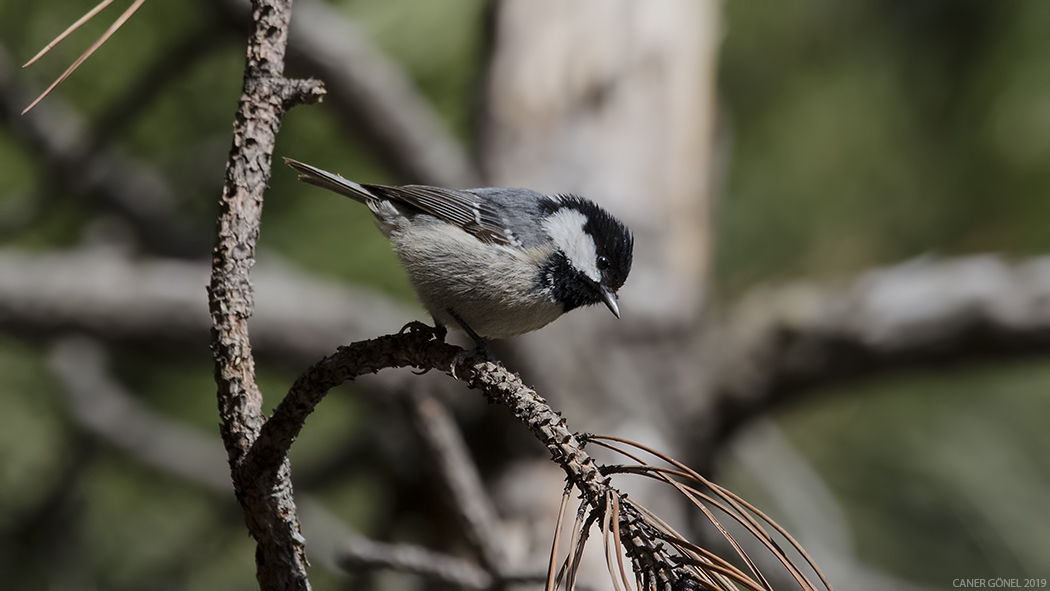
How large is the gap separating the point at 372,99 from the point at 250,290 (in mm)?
1622

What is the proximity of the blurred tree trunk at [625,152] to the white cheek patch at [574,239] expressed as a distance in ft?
1.98

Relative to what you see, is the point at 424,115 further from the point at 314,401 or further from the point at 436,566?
the point at 314,401

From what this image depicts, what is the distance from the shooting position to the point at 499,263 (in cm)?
142

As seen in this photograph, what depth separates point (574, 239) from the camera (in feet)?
5.02

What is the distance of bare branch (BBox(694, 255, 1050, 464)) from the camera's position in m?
2.00

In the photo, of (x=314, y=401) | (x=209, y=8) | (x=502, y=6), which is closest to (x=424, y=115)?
(x=502, y=6)

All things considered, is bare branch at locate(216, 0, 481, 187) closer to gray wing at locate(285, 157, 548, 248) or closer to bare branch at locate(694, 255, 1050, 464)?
gray wing at locate(285, 157, 548, 248)

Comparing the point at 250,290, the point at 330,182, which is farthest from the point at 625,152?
the point at 250,290

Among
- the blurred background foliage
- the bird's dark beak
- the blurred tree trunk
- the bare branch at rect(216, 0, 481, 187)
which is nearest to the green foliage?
the blurred background foliage

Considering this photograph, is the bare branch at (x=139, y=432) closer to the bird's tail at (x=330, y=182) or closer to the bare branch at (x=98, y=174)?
the bare branch at (x=98, y=174)

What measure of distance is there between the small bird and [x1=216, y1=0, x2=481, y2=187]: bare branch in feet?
2.55

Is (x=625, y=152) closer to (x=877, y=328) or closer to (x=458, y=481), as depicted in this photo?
(x=877, y=328)

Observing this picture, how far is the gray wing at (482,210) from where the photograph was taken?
1509 mm

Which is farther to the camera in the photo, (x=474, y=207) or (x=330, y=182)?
(x=474, y=207)
